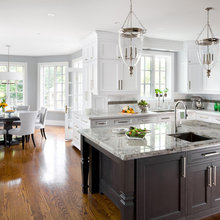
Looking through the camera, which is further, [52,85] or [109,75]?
[52,85]

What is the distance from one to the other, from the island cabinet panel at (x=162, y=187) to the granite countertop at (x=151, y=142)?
104mm

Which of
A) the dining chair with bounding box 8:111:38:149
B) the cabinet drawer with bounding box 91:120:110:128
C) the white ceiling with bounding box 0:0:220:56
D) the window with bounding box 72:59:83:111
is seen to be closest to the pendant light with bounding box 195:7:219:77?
the white ceiling with bounding box 0:0:220:56

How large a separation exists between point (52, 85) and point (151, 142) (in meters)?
7.21

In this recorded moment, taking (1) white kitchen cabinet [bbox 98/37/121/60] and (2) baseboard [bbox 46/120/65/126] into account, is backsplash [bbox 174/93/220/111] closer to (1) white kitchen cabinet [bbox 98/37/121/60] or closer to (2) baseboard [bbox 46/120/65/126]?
(1) white kitchen cabinet [bbox 98/37/121/60]

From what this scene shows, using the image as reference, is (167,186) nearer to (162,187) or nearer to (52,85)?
(162,187)

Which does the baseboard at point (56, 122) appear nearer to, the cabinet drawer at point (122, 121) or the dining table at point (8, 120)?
the dining table at point (8, 120)

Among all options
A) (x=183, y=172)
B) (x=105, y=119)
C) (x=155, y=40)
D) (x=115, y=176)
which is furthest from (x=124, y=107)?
(x=183, y=172)

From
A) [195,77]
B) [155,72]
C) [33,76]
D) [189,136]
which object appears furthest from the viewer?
[33,76]

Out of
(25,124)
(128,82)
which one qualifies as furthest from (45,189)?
(128,82)

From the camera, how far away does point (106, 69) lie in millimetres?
5129

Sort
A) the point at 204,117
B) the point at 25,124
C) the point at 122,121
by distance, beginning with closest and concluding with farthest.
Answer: the point at 122,121, the point at 25,124, the point at 204,117

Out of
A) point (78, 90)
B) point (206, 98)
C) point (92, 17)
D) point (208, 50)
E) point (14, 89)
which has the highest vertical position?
point (92, 17)

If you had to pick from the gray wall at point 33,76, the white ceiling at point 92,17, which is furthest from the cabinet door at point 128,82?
the gray wall at point 33,76

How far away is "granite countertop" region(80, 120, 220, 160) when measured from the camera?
7.00 ft
